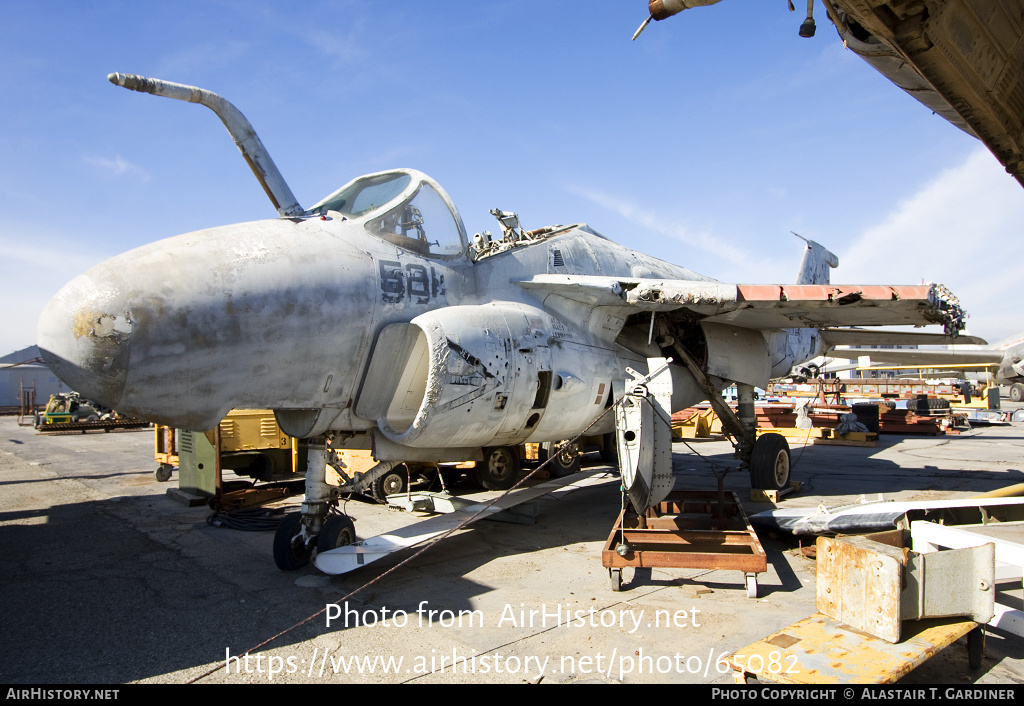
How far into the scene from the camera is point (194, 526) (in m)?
7.47

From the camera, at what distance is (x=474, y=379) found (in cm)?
517

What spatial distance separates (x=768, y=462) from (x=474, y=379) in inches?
207

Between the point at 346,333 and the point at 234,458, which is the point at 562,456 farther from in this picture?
the point at 234,458

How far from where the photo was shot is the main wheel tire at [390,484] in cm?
838

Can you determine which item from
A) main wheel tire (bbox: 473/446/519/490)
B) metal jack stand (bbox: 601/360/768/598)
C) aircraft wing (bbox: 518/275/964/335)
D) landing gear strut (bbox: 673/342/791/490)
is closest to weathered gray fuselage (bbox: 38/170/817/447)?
aircraft wing (bbox: 518/275/964/335)

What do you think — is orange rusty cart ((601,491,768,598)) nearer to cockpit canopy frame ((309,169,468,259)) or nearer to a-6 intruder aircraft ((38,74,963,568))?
a-6 intruder aircraft ((38,74,963,568))

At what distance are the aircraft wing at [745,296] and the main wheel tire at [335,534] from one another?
9.67 ft

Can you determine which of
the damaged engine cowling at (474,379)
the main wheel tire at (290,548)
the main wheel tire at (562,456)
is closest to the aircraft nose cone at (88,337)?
the damaged engine cowling at (474,379)

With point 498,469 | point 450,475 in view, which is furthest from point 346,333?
point 450,475

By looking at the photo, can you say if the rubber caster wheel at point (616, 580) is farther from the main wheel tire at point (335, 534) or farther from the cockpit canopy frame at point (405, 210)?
the cockpit canopy frame at point (405, 210)

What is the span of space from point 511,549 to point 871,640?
352 centimetres

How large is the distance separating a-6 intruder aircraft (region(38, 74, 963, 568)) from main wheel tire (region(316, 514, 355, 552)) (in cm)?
2
